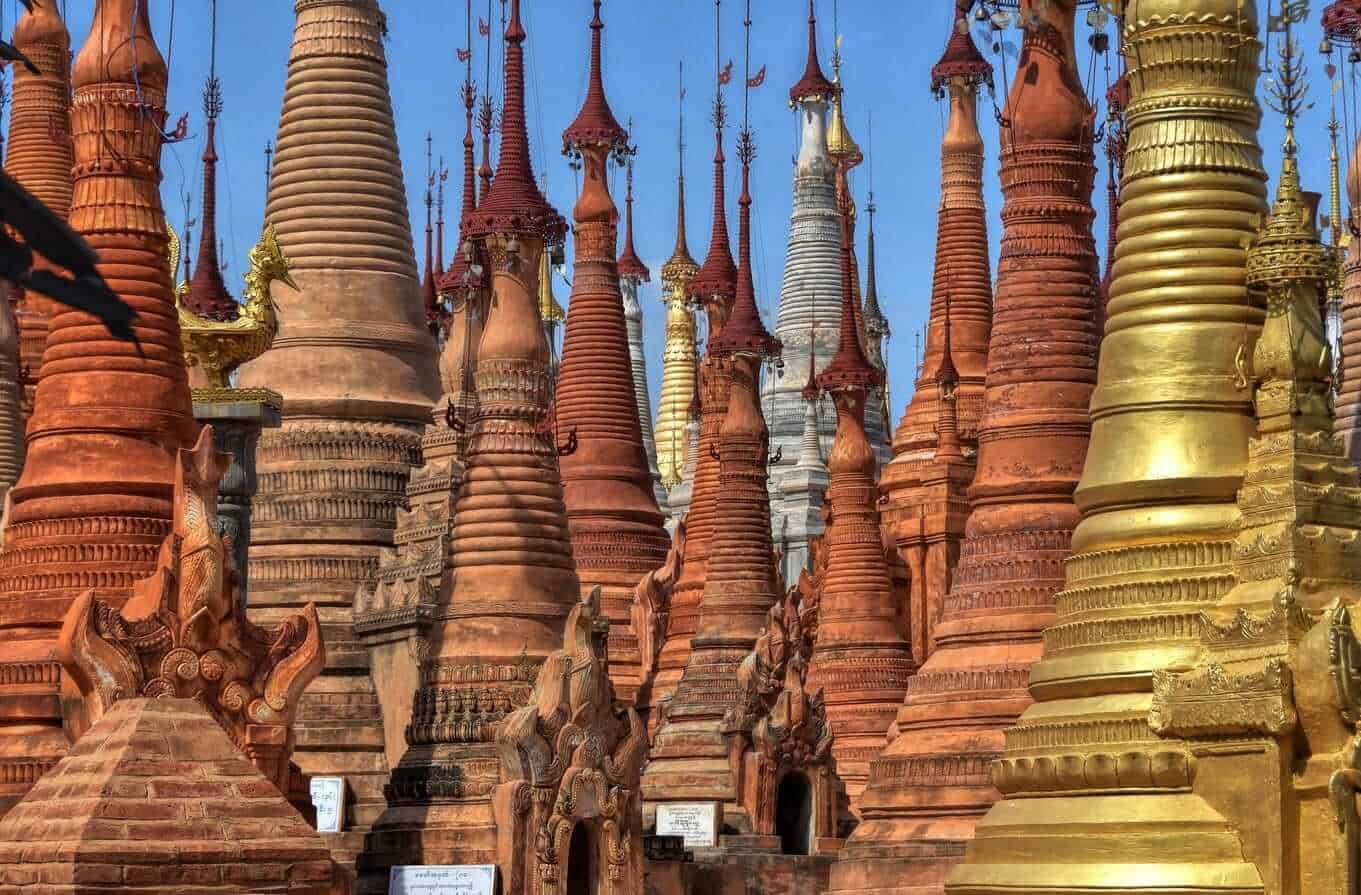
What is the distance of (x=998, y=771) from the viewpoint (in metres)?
19.2

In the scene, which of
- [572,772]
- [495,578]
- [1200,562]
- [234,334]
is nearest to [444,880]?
[572,772]

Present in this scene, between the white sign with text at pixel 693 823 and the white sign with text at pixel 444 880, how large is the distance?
29.1ft

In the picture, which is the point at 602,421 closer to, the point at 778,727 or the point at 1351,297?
the point at 778,727

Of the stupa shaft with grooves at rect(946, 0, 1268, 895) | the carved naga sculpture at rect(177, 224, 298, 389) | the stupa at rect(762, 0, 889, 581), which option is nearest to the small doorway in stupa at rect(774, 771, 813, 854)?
the carved naga sculpture at rect(177, 224, 298, 389)

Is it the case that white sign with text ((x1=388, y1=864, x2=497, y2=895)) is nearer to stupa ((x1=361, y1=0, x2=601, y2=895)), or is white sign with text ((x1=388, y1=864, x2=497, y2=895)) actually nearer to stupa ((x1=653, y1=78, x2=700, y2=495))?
stupa ((x1=361, y1=0, x2=601, y2=895))

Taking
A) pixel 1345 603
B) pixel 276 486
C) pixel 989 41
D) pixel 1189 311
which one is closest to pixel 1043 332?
pixel 989 41

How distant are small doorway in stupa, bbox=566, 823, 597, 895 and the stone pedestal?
451 centimetres

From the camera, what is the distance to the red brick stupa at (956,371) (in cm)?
4175

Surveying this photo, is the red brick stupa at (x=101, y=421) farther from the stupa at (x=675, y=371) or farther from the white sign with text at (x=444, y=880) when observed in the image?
the stupa at (x=675, y=371)

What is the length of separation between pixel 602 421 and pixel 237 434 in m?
12.8

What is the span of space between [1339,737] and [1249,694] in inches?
24.3

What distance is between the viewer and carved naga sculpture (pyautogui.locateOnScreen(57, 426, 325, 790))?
24859 mm

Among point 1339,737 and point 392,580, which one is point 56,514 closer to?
point 392,580

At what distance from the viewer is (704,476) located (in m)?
45.8
